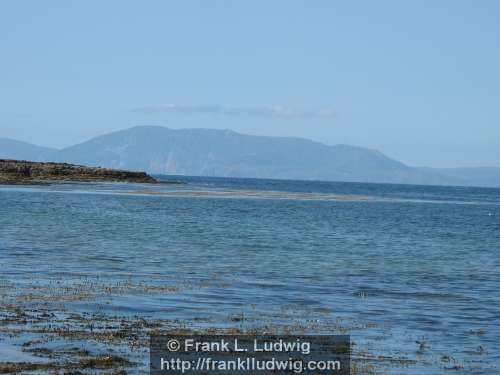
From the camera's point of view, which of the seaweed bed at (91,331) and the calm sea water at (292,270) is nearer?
the seaweed bed at (91,331)

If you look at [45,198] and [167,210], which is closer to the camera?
[167,210]

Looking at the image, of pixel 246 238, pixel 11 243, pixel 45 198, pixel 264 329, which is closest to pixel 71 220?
pixel 246 238

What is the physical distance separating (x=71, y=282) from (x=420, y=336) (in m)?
13.5

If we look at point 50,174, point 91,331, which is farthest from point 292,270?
point 50,174

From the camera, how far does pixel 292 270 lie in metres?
40.0

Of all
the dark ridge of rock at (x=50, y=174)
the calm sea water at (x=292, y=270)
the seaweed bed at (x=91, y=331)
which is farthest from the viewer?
the dark ridge of rock at (x=50, y=174)

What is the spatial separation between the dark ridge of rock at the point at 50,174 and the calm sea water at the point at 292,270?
7598cm

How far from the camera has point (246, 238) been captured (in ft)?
193

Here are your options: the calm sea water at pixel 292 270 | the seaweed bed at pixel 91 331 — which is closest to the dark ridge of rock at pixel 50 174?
the calm sea water at pixel 292 270

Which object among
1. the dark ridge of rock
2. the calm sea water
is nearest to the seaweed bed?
the calm sea water

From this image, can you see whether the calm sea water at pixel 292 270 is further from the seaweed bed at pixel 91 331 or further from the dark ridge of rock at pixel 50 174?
the dark ridge of rock at pixel 50 174

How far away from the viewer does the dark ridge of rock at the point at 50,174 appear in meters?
154

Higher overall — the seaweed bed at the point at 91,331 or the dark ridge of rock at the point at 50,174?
the dark ridge of rock at the point at 50,174

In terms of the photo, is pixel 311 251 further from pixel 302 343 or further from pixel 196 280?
pixel 302 343
